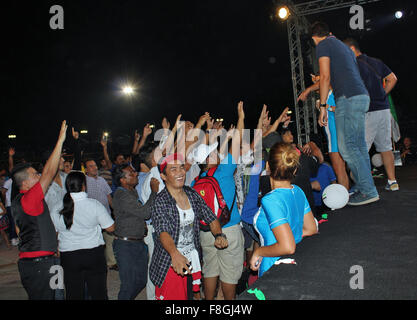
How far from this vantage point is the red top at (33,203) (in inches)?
127

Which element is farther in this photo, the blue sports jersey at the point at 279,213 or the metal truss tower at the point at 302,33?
the metal truss tower at the point at 302,33

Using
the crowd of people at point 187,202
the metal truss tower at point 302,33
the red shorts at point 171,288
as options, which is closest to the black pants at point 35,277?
the crowd of people at point 187,202

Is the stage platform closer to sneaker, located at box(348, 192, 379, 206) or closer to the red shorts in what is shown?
sneaker, located at box(348, 192, 379, 206)

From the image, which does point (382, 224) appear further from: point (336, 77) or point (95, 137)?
point (95, 137)

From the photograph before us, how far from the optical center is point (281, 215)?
6.25 feet

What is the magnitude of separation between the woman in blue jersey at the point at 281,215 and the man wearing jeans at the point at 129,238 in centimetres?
207

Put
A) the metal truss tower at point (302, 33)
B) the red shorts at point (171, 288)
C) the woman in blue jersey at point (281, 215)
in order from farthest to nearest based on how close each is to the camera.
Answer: the metal truss tower at point (302, 33), the red shorts at point (171, 288), the woman in blue jersey at point (281, 215)

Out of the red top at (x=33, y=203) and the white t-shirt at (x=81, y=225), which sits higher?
the red top at (x=33, y=203)

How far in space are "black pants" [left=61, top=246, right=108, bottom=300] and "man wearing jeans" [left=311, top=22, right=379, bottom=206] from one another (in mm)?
2931

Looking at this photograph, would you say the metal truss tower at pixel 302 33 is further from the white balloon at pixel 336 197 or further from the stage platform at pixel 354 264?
the stage platform at pixel 354 264

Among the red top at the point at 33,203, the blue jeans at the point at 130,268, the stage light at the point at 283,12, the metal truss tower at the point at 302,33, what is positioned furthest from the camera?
the metal truss tower at the point at 302,33

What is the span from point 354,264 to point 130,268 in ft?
9.65

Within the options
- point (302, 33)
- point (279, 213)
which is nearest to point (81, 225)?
point (279, 213)

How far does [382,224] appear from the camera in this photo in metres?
2.53
